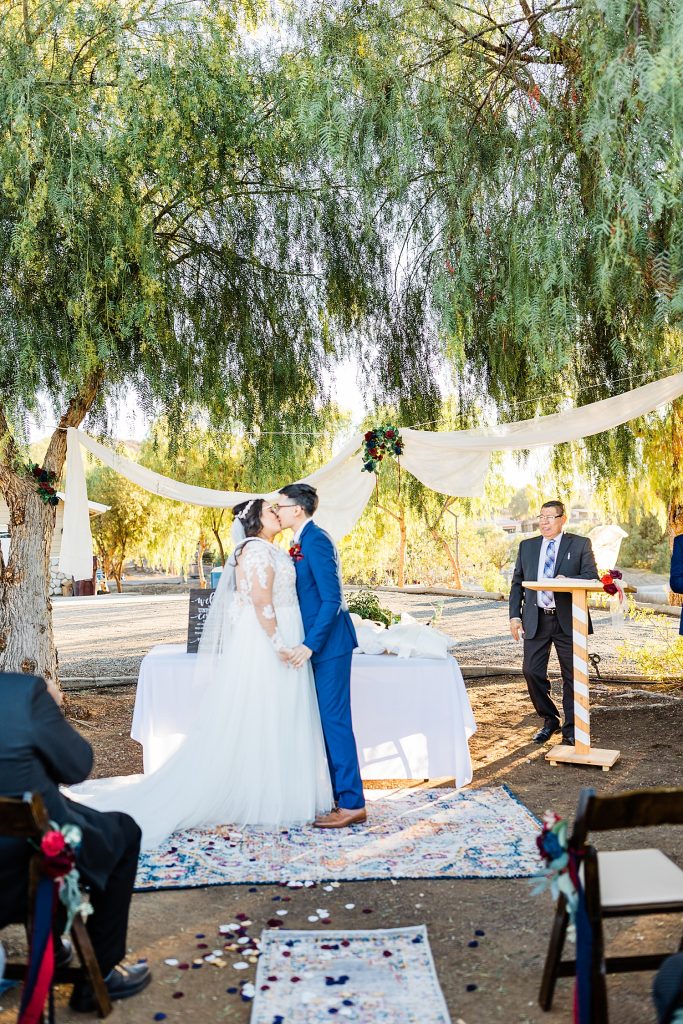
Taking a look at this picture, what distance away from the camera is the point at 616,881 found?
2725 millimetres

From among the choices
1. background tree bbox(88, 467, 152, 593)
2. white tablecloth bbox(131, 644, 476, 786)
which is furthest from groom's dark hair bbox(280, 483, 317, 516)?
background tree bbox(88, 467, 152, 593)

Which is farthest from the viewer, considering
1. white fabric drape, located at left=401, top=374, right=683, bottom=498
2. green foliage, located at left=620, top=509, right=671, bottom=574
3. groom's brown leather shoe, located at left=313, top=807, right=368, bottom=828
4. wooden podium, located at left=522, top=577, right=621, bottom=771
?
green foliage, located at left=620, top=509, right=671, bottom=574

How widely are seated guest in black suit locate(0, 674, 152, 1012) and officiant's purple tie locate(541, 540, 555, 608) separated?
4.36 meters

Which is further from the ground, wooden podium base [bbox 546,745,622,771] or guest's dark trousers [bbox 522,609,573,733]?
guest's dark trousers [bbox 522,609,573,733]

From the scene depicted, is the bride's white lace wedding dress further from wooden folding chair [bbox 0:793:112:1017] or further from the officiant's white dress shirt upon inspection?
the officiant's white dress shirt

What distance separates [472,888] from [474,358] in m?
4.29

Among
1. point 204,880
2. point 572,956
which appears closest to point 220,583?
point 204,880

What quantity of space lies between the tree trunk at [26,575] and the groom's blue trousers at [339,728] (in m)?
3.22

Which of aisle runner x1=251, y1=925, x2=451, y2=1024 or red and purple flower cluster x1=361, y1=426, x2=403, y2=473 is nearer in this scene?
aisle runner x1=251, y1=925, x2=451, y2=1024

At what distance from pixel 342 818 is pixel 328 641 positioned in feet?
3.29

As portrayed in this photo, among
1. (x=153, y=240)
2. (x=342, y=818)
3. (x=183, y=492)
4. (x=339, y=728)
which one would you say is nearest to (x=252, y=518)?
(x=339, y=728)

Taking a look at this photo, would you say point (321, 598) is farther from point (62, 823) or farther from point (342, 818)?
point (62, 823)

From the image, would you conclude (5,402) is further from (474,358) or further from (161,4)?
(474,358)

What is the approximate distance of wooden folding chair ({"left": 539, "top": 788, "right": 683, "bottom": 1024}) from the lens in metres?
2.47
